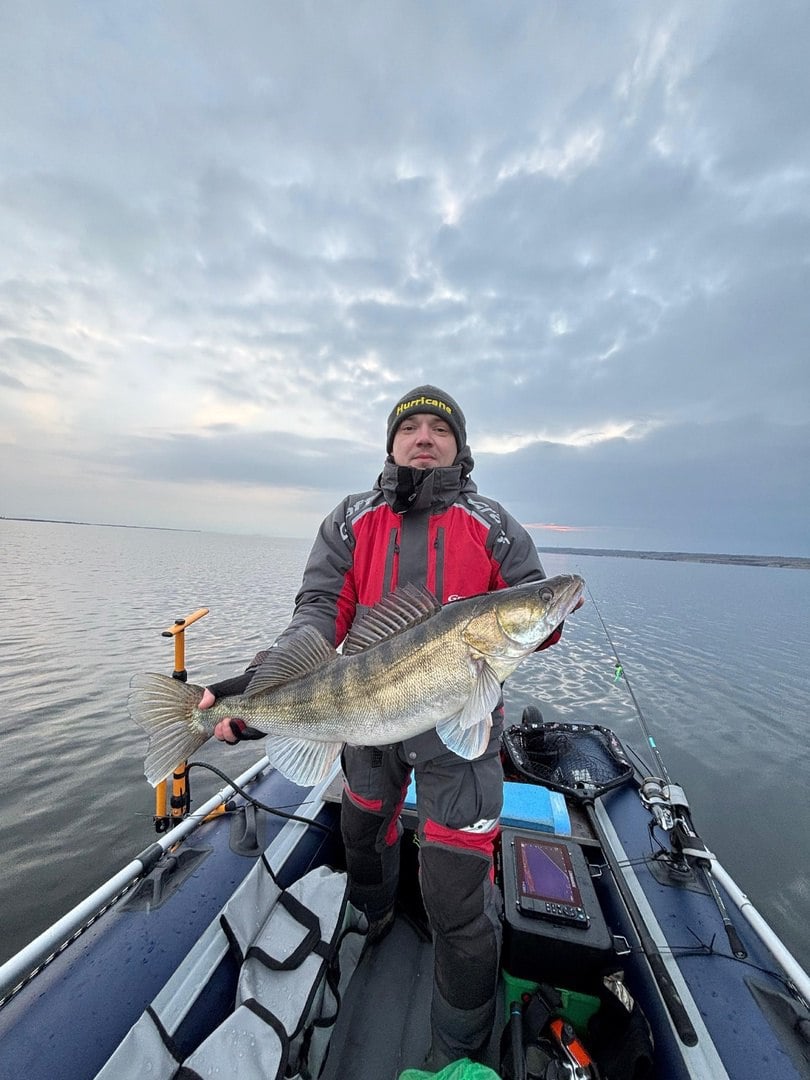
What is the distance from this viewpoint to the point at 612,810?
4668mm

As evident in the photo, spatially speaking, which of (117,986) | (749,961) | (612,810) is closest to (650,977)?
(749,961)

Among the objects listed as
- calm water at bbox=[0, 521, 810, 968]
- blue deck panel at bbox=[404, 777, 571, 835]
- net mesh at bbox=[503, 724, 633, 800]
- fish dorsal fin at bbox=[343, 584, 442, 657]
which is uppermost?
fish dorsal fin at bbox=[343, 584, 442, 657]

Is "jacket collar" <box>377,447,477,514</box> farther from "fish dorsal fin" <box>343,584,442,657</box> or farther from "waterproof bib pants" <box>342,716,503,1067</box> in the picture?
"waterproof bib pants" <box>342,716,503,1067</box>

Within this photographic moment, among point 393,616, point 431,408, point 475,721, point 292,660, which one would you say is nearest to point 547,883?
point 475,721

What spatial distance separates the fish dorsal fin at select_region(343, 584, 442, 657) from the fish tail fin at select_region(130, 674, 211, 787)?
4.08 ft

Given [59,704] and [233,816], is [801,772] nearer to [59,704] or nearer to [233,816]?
[233,816]

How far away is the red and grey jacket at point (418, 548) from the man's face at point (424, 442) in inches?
7.1

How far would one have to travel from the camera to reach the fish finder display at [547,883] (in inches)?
125

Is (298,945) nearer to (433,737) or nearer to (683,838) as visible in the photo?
(433,737)

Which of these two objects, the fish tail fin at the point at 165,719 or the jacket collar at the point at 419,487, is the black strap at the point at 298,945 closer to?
the fish tail fin at the point at 165,719

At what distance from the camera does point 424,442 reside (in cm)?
372

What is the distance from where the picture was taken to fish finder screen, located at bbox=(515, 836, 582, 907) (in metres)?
3.30

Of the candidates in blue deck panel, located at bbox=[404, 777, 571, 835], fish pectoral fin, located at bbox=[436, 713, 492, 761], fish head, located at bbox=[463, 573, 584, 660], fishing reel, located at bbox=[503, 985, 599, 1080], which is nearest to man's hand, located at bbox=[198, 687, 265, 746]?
fish pectoral fin, located at bbox=[436, 713, 492, 761]

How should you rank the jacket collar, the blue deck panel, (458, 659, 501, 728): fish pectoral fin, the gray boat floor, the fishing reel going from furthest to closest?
the blue deck panel, the jacket collar, the gray boat floor, (458, 659, 501, 728): fish pectoral fin, the fishing reel
